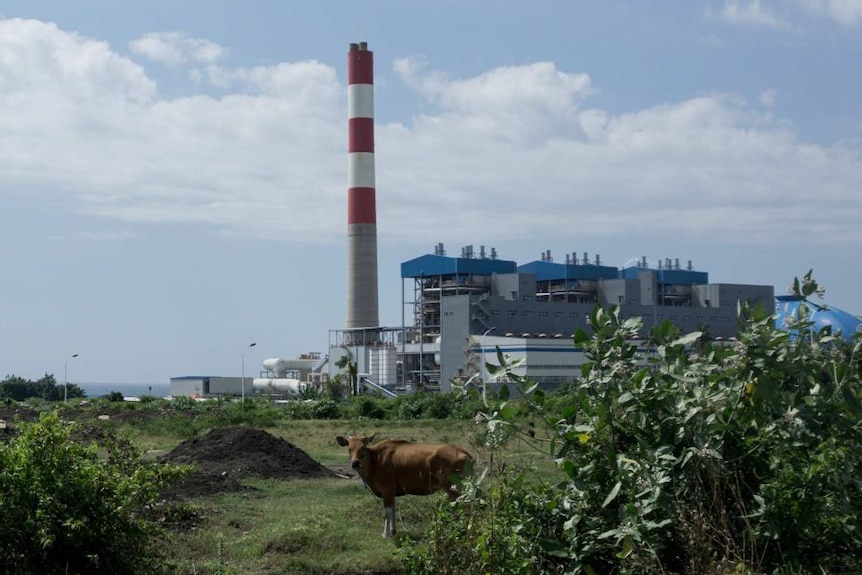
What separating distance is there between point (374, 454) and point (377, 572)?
3.21 metres

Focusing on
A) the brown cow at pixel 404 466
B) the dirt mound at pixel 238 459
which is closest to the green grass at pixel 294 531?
the brown cow at pixel 404 466

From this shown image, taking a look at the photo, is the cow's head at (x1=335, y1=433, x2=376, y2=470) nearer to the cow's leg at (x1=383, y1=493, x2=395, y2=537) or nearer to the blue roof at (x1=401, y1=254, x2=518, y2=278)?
the cow's leg at (x1=383, y1=493, x2=395, y2=537)

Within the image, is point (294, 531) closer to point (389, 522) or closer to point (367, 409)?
point (389, 522)

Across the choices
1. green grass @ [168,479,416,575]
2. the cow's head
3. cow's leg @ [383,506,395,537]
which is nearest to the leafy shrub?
green grass @ [168,479,416,575]

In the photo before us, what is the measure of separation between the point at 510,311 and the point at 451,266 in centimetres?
704

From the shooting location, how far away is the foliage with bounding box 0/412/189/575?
28.1ft

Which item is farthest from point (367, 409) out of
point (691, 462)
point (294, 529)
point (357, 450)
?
point (691, 462)

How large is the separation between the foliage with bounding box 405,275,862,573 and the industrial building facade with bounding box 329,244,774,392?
63.0 metres

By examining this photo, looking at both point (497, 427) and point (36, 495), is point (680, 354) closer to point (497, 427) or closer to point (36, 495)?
point (497, 427)

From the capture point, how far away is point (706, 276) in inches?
3927

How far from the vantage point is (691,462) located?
7.85 meters

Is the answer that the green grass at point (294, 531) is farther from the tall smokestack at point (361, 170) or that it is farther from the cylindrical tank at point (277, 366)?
the cylindrical tank at point (277, 366)

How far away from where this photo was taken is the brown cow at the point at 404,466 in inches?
532

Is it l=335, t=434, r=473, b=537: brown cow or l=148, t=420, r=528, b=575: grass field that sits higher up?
l=335, t=434, r=473, b=537: brown cow
